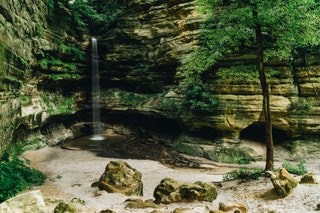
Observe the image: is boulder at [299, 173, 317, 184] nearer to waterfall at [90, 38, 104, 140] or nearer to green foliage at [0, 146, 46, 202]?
green foliage at [0, 146, 46, 202]

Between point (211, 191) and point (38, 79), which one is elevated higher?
point (38, 79)

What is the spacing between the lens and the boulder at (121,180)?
8422 millimetres

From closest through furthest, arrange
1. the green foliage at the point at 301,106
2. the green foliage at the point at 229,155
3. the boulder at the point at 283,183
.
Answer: the boulder at the point at 283,183 → the green foliage at the point at 301,106 → the green foliage at the point at 229,155

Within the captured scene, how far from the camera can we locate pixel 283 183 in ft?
23.2

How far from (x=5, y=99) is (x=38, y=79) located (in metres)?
7.61

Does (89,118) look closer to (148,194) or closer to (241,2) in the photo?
(148,194)

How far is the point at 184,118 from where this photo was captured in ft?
55.8

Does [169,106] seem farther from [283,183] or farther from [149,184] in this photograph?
[283,183]

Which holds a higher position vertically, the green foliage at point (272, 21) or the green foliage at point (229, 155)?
the green foliage at point (272, 21)

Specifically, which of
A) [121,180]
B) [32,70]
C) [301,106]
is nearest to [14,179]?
[121,180]

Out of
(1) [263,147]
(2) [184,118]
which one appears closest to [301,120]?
(1) [263,147]

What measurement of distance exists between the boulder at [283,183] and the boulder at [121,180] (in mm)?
4495

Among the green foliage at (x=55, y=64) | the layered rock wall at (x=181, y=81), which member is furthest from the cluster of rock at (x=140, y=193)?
the green foliage at (x=55, y=64)

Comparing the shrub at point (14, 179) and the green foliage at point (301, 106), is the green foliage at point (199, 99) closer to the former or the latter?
the green foliage at point (301, 106)
